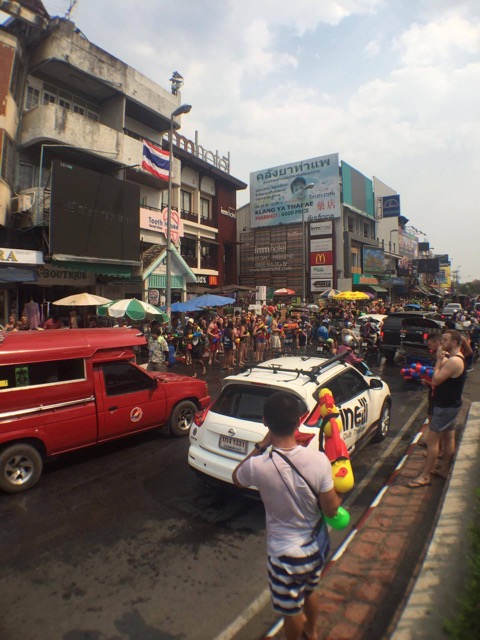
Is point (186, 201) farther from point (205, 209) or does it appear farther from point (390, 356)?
point (390, 356)

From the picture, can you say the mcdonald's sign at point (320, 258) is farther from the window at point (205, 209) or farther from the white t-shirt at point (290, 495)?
the white t-shirt at point (290, 495)

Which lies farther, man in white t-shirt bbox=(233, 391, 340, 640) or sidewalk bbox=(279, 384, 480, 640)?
sidewalk bbox=(279, 384, 480, 640)

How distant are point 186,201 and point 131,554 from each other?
2756 cm

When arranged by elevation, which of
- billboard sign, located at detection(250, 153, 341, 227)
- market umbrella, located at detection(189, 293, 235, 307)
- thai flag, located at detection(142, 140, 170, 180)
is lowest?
market umbrella, located at detection(189, 293, 235, 307)

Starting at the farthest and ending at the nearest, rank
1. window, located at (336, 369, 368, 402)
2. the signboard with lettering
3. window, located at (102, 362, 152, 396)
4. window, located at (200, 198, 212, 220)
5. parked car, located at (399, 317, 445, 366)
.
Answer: window, located at (200, 198, 212, 220)
the signboard with lettering
parked car, located at (399, 317, 445, 366)
window, located at (102, 362, 152, 396)
window, located at (336, 369, 368, 402)

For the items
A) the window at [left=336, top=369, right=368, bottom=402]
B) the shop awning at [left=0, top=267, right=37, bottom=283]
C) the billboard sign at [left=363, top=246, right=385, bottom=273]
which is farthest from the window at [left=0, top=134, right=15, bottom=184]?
the billboard sign at [left=363, top=246, right=385, bottom=273]

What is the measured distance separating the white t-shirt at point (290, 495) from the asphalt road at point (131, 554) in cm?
122

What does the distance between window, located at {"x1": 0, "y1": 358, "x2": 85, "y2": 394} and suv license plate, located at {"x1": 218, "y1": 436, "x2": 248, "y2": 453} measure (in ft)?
8.46

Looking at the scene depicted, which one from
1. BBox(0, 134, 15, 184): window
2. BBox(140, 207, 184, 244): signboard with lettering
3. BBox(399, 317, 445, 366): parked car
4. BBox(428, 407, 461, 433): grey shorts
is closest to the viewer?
BBox(428, 407, 461, 433): grey shorts

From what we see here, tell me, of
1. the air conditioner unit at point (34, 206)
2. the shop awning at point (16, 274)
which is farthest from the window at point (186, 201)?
the shop awning at point (16, 274)

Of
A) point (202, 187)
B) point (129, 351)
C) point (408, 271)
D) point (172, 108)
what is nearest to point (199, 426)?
point (129, 351)

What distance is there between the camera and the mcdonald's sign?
3797 centimetres

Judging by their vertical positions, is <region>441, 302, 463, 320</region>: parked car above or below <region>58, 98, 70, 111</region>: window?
below

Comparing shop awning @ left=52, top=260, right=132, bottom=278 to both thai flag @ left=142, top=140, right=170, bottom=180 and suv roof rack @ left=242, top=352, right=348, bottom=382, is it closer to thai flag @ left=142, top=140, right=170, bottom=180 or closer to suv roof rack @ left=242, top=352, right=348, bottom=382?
thai flag @ left=142, top=140, right=170, bottom=180
